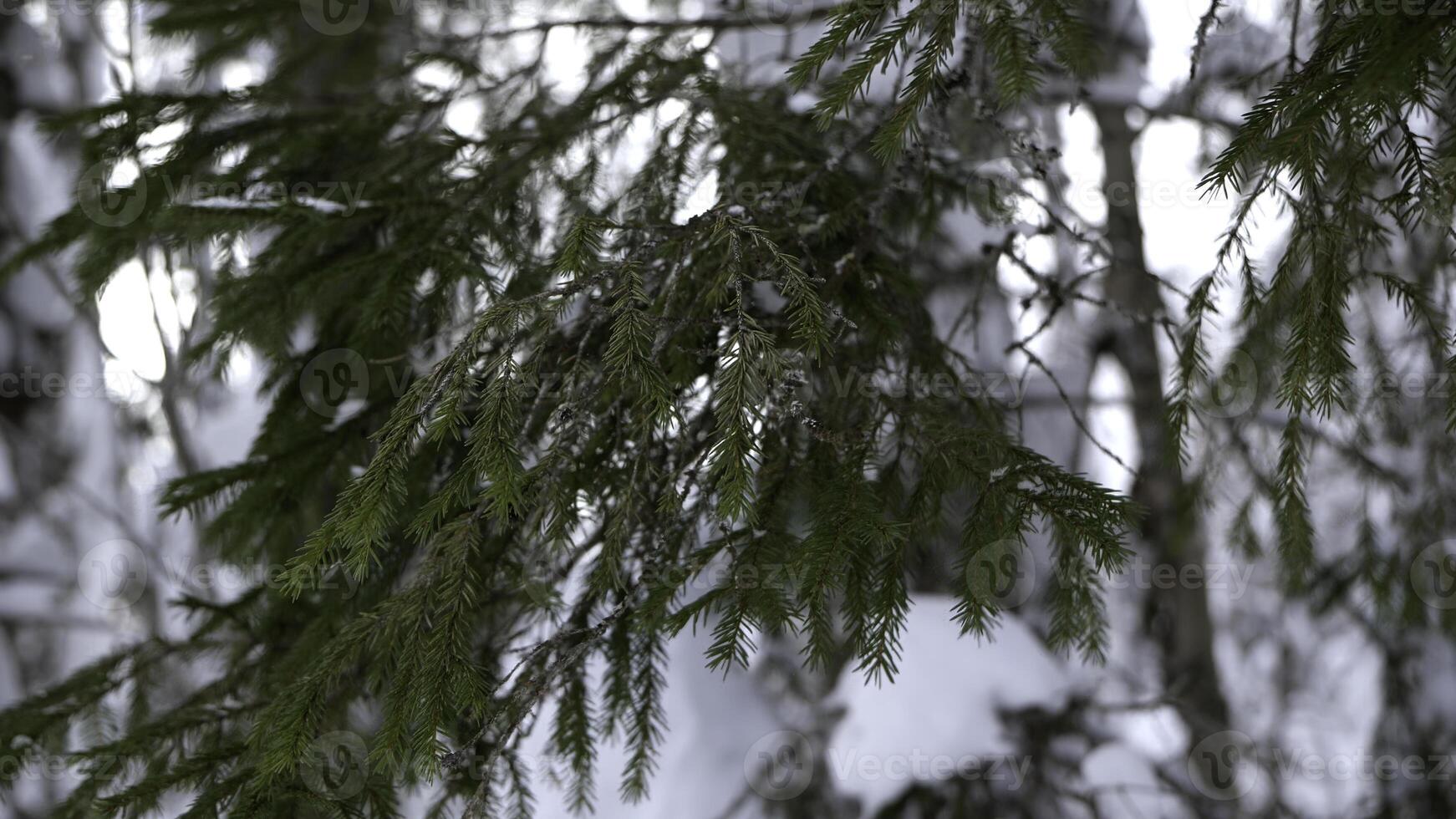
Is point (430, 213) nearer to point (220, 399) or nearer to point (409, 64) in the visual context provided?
point (409, 64)

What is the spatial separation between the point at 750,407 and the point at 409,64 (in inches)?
65.1

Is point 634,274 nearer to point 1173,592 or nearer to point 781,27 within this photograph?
point 781,27

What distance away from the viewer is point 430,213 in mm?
1799

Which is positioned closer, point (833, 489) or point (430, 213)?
point (833, 489)

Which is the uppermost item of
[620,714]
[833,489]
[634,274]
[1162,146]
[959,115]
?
[1162,146]

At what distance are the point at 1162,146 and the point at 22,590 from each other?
5391mm

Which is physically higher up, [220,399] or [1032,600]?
[220,399]

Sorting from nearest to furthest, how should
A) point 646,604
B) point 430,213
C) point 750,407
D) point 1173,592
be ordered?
point 750,407
point 646,604
point 430,213
point 1173,592

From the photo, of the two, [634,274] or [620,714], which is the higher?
[634,274]

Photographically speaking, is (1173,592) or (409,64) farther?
(1173,592)

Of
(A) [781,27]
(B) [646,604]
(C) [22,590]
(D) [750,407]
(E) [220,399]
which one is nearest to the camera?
(D) [750,407]

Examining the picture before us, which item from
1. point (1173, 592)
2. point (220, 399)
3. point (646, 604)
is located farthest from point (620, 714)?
point (220, 399)

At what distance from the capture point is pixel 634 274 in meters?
1.23

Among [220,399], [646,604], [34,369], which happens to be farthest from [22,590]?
[646,604]
